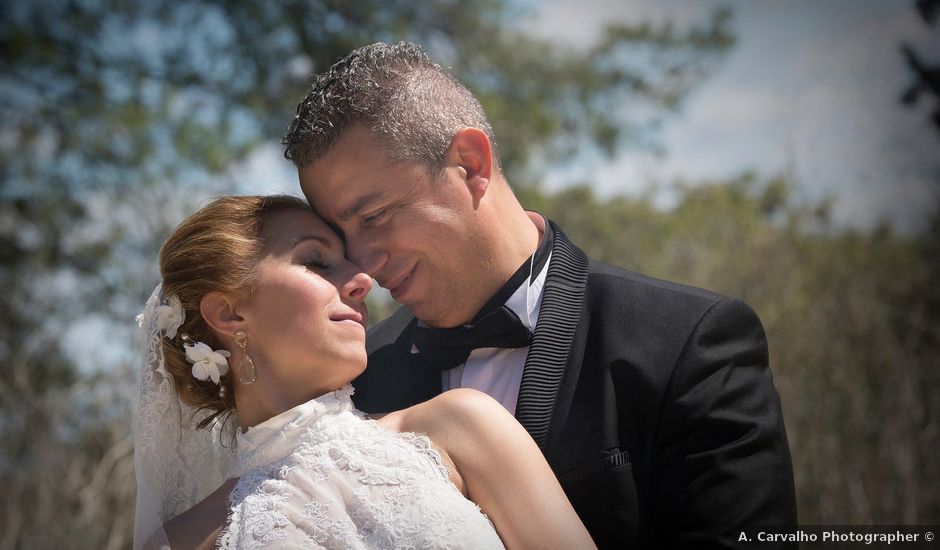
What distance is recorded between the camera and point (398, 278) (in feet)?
10.4

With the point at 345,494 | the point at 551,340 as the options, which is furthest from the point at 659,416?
the point at 345,494

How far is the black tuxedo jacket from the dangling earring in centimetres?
85

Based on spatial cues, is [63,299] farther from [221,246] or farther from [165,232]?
[221,246]

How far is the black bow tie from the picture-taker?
2998mm

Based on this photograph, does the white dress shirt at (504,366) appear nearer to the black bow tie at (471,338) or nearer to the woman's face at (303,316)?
the black bow tie at (471,338)

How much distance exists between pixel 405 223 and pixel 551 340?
0.66 m

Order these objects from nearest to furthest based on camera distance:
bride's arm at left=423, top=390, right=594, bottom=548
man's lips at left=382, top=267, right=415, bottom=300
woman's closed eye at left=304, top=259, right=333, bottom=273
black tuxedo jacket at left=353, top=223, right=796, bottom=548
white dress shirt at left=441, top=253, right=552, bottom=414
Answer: bride's arm at left=423, top=390, right=594, bottom=548, black tuxedo jacket at left=353, top=223, right=796, bottom=548, woman's closed eye at left=304, top=259, right=333, bottom=273, white dress shirt at left=441, top=253, right=552, bottom=414, man's lips at left=382, top=267, right=415, bottom=300

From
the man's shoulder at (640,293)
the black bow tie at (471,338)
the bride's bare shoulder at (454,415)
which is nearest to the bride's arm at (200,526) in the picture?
the bride's bare shoulder at (454,415)

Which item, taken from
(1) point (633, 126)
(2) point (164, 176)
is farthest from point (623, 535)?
(1) point (633, 126)

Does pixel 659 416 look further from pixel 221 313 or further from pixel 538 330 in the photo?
pixel 221 313

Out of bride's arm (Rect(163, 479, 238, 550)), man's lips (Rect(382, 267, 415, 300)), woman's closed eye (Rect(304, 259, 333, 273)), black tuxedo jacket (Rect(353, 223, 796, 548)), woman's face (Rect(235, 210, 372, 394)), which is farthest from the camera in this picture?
man's lips (Rect(382, 267, 415, 300))

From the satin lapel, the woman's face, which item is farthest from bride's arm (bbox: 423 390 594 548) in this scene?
the woman's face

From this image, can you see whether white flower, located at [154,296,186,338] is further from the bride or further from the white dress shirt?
the white dress shirt

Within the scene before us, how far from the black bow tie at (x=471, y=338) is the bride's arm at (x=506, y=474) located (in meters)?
0.43
